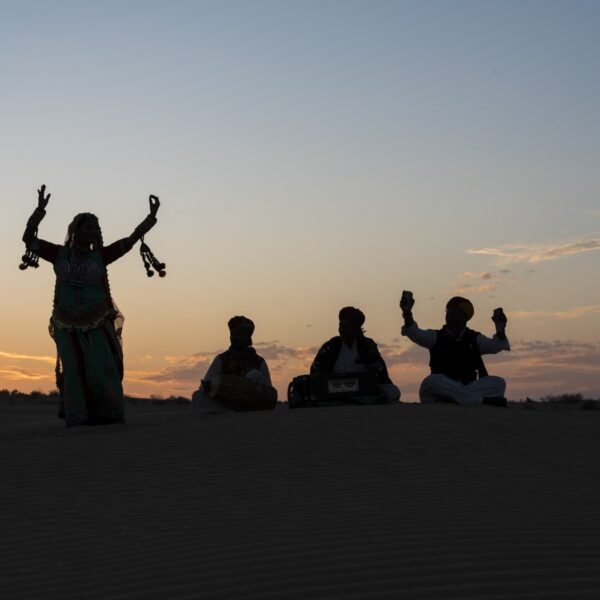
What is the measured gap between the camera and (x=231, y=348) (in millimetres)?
16641

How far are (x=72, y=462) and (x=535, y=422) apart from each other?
6044mm

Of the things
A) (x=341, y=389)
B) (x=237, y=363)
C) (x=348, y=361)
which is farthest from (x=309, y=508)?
(x=237, y=363)

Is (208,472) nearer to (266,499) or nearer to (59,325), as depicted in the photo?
(266,499)

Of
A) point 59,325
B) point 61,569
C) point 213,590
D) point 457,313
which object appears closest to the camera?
point 213,590

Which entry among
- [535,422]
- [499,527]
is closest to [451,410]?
[535,422]

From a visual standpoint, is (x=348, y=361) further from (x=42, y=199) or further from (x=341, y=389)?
(x=42, y=199)

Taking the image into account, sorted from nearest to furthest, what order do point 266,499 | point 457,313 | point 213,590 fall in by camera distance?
point 213,590
point 266,499
point 457,313

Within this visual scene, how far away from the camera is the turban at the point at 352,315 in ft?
53.0

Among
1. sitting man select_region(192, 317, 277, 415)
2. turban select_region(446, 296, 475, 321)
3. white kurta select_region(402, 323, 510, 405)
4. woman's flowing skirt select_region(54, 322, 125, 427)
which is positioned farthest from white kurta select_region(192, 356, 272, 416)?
turban select_region(446, 296, 475, 321)

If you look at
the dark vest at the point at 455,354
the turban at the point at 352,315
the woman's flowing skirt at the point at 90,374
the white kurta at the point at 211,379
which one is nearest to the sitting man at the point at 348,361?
the turban at the point at 352,315

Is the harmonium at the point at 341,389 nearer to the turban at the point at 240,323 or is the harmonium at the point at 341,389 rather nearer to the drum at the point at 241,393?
the drum at the point at 241,393

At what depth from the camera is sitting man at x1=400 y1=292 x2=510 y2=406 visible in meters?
16.5

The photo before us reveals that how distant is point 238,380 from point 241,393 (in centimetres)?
19

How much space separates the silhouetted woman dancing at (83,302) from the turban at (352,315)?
2.70 meters
